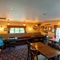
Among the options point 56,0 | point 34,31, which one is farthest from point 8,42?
point 56,0

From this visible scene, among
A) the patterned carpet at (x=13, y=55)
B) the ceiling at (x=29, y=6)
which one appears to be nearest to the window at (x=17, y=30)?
the patterned carpet at (x=13, y=55)

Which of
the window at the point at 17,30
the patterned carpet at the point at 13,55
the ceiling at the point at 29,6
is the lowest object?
the patterned carpet at the point at 13,55

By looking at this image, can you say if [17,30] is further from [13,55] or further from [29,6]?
[29,6]

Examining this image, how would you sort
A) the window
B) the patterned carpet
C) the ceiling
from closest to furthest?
the ceiling, the patterned carpet, the window

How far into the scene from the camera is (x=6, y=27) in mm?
6492

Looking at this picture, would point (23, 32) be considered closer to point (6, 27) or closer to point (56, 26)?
point (6, 27)

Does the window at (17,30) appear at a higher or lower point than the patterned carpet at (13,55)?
higher

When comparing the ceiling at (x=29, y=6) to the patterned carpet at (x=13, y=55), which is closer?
the ceiling at (x=29, y=6)

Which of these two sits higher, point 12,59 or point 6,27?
point 6,27

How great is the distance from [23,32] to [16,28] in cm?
87

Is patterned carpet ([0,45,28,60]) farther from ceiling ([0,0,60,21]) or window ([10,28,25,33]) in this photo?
window ([10,28,25,33])

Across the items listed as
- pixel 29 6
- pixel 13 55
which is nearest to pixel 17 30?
pixel 13 55

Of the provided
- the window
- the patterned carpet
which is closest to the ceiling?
the patterned carpet

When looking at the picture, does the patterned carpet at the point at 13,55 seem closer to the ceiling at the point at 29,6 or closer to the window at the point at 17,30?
the ceiling at the point at 29,6
